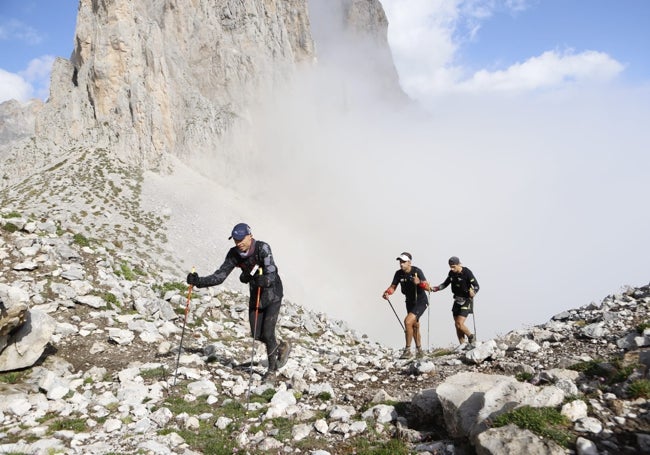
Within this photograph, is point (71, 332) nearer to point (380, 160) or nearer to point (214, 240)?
point (214, 240)

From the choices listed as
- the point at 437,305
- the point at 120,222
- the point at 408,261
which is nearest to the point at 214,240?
the point at 120,222

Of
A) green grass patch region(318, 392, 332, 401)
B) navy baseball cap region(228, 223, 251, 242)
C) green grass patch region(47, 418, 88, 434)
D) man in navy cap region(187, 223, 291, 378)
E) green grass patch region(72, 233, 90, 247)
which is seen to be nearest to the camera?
green grass patch region(47, 418, 88, 434)

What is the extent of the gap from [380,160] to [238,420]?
145 metres

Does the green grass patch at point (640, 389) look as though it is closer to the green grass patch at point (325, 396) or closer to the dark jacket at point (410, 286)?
the green grass patch at point (325, 396)

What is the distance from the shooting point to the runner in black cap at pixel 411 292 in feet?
45.2

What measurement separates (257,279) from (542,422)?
6739 mm

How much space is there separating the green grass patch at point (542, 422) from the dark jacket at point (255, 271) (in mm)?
6089

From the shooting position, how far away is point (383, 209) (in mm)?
113438

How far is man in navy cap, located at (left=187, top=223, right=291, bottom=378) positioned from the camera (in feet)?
31.6

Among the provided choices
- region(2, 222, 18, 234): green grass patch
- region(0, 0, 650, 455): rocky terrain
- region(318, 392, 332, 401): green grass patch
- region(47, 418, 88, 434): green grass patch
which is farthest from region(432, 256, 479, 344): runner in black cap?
region(2, 222, 18, 234): green grass patch

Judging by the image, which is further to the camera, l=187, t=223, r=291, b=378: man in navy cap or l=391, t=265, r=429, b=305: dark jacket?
l=391, t=265, r=429, b=305: dark jacket

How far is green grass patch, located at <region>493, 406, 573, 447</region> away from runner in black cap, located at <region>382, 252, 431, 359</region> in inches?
337

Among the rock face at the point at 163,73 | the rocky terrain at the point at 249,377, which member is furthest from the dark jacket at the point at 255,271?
the rock face at the point at 163,73

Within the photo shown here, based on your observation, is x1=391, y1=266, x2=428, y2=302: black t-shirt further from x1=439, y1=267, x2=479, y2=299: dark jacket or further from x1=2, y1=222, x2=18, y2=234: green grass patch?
x1=2, y1=222, x2=18, y2=234: green grass patch
